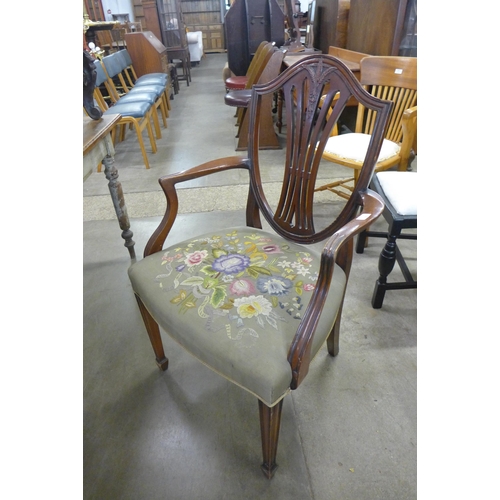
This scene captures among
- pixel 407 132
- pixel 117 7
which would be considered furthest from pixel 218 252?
pixel 117 7

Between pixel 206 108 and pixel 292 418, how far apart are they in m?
4.64

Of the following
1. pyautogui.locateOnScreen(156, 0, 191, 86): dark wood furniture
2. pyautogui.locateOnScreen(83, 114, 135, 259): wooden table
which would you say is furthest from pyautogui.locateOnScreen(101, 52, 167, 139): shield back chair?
pyautogui.locateOnScreen(156, 0, 191, 86): dark wood furniture

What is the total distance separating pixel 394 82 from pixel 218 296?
1669 millimetres

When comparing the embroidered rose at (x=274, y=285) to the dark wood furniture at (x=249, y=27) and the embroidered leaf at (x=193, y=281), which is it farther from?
the dark wood furniture at (x=249, y=27)

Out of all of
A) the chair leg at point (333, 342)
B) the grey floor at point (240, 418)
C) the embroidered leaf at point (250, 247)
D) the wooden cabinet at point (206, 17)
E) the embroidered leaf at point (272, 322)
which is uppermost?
the wooden cabinet at point (206, 17)

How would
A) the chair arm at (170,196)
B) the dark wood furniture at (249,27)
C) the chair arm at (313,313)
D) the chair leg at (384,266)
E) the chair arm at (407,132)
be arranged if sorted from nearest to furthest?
the chair arm at (313,313)
the chair arm at (170,196)
the chair leg at (384,266)
the chair arm at (407,132)
the dark wood furniture at (249,27)

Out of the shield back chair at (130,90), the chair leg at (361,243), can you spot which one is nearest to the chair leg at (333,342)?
the chair leg at (361,243)

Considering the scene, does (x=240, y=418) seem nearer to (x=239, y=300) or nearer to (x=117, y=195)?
(x=239, y=300)

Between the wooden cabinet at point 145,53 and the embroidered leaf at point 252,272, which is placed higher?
the wooden cabinet at point 145,53

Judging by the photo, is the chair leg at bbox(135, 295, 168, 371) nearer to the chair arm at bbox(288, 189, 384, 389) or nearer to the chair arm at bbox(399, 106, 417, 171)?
the chair arm at bbox(288, 189, 384, 389)

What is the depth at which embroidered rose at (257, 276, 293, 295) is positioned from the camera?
85cm

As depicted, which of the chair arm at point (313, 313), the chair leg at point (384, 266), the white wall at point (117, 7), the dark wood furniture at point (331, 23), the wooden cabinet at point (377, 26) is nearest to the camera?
the chair arm at point (313, 313)

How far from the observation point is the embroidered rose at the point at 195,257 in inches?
37.4

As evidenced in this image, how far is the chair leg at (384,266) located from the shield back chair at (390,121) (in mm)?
464
